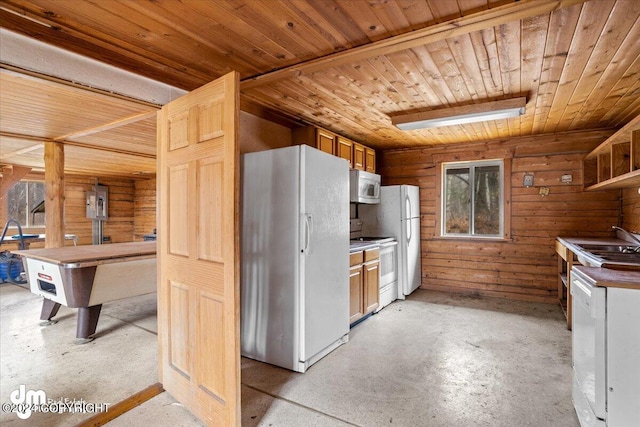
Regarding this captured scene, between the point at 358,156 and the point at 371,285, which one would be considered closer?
the point at 371,285

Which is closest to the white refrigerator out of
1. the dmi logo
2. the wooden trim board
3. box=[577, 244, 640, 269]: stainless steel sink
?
box=[577, 244, 640, 269]: stainless steel sink

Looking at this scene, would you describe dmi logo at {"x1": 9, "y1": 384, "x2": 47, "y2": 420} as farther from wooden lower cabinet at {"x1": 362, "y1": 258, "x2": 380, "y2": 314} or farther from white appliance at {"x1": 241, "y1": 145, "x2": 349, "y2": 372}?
wooden lower cabinet at {"x1": 362, "y1": 258, "x2": 380, "y2": 314}

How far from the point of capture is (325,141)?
4.02m

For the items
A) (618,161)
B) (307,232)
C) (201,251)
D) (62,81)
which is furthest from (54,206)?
(618,161)

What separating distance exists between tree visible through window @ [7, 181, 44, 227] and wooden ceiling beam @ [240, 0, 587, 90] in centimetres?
800

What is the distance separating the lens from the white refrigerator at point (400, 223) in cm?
457

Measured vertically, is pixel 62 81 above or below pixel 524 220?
above

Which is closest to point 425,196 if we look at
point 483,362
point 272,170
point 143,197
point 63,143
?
point 483,362

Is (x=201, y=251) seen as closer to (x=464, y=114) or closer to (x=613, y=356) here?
(x=613, y=356)

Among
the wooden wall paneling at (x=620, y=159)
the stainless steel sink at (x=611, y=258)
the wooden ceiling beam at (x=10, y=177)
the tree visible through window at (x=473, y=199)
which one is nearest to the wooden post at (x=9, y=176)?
the wooden ceiling beam at (x=10, y=177)

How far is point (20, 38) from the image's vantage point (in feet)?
5.75

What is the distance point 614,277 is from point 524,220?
3198mm

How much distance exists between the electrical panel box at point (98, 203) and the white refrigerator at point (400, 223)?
6.79 metres

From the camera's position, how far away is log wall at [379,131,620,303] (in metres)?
4.25
